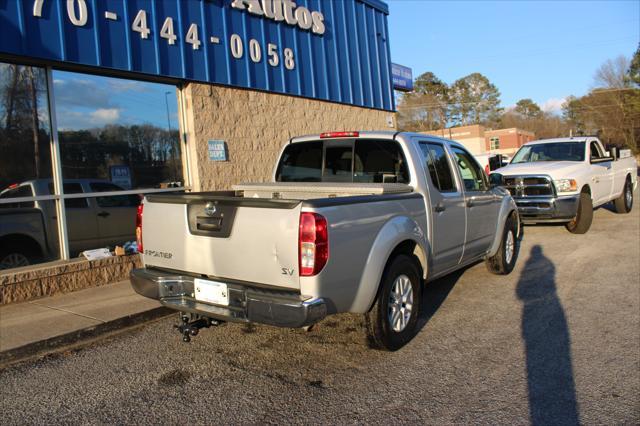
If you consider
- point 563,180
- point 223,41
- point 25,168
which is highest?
point 223,41

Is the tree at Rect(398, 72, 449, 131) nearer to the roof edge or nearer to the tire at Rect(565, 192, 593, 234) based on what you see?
the roof edge

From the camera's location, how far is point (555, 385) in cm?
364

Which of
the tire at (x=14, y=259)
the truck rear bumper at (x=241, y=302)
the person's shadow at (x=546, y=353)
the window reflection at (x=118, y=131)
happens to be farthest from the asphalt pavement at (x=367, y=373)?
the window reflection at (x=118, y=131)

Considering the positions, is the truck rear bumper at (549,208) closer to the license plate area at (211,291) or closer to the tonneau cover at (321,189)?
the tonneau cover at (321,189)

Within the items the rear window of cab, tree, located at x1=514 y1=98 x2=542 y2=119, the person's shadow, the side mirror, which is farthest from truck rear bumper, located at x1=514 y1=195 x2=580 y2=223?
tree, located at x1=514 y1=98 x2=542 y2=119

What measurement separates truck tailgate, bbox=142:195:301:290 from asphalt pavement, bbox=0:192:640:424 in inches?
33.6

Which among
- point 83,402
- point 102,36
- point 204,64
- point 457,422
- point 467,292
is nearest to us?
point 457,422

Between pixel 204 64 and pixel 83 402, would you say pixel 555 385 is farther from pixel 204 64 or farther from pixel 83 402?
pixel 204 64

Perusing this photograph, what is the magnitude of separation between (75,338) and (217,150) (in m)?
4.79

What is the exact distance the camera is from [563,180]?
9594 millimetres

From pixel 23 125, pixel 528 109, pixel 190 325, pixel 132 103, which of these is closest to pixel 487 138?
pixel 528 109

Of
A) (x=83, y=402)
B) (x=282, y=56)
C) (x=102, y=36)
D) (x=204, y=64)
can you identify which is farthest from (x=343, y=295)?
(x=282, y=56)

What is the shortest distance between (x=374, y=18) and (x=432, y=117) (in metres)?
60.7

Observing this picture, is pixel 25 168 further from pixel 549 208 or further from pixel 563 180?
pixel 563 180
